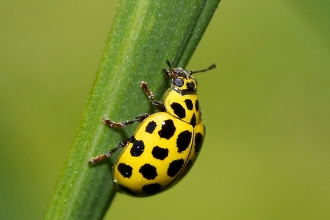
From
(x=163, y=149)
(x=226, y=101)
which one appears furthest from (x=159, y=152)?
(x=226, y=101)

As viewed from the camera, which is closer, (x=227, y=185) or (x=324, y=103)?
(x=227, y=185)

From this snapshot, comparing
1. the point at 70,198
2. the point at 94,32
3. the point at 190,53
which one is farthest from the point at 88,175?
the point at 94,32

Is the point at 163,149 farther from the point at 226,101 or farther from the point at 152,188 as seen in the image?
the point at 226,101

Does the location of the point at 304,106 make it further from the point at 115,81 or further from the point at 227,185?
the point at 115,81

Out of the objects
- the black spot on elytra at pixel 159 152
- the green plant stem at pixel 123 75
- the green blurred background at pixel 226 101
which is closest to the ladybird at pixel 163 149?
the black spot on elytra at pixel 159 152

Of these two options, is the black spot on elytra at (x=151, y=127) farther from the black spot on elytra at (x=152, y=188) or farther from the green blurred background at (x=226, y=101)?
the green blurred background at (x=226, y=101)

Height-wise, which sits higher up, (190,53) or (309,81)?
(190,53)

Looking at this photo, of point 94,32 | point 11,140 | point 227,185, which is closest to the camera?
point 11,140
